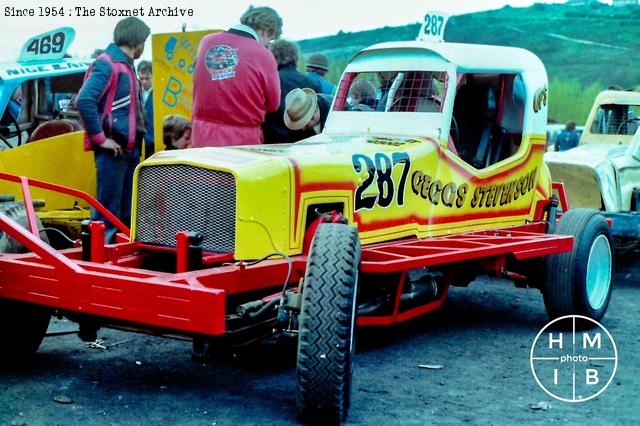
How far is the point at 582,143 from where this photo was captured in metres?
11.1

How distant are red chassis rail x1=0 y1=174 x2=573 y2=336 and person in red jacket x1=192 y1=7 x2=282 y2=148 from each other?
4.52 feet

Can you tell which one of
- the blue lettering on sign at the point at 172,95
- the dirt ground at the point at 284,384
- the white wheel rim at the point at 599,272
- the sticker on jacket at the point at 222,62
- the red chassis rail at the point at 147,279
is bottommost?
the dirt ground at the point at 284,384

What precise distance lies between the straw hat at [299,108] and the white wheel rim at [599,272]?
7.56ft

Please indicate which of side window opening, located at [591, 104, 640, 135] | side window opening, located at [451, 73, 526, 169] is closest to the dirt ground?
side window opening, located at [451, 73, 526, 169]

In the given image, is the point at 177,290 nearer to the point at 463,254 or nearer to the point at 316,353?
the point at 316,353

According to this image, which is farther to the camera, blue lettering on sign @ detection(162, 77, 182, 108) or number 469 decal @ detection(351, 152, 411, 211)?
blue lettering on sign @ detection(162, 77, 182, 108)

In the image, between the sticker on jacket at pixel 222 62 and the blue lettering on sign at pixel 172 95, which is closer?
the sticker on jacket at pixel 222 62

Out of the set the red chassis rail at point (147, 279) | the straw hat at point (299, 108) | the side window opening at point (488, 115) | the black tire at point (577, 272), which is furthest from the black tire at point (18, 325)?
the black tire at point (577, 272)

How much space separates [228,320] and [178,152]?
128 centimetres

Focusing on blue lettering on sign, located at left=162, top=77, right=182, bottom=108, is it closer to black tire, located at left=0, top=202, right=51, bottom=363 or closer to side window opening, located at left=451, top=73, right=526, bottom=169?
side window opening, located at left=451, top=73, right=526, bottom=169

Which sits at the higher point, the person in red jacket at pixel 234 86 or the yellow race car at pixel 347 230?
the person in red jacket at pixel 234 86

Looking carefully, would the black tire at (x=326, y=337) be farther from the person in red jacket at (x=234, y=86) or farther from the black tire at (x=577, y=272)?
the black tire at (x=577, y=272)

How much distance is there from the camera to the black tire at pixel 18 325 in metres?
5.21

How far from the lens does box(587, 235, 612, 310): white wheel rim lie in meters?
7.05
